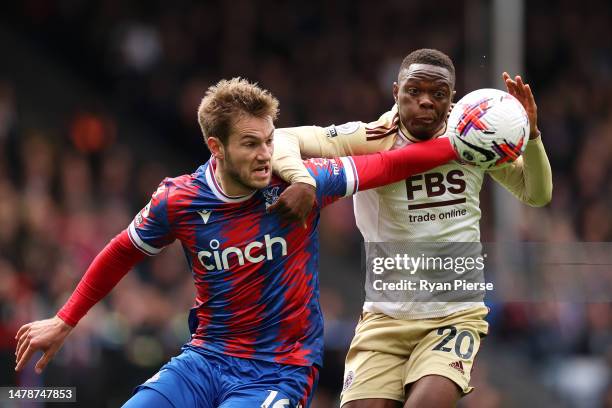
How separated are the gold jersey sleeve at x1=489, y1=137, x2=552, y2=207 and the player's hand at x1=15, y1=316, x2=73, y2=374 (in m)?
2.49

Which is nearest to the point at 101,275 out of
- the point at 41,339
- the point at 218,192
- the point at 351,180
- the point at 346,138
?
the point at 41,339

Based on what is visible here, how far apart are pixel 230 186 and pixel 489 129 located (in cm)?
135

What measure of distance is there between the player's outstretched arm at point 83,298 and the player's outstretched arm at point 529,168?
6.81 ft

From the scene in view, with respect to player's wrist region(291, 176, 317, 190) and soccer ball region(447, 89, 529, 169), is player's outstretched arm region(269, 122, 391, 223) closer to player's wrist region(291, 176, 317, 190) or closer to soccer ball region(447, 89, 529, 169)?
player's wrist region(291, 176, 317, 190)

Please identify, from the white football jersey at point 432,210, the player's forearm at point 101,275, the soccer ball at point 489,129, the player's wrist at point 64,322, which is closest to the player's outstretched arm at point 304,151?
the white football jersey at point 432,210

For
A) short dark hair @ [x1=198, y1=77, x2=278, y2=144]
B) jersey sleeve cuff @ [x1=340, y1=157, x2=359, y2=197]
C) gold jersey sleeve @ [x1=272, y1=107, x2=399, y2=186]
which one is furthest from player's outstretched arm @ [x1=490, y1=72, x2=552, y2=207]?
short dark hair @ [x1=198, y1=77, x2=278, y2=144]

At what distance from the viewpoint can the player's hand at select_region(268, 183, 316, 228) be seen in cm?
594

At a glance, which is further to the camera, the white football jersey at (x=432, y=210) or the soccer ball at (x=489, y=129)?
the white football jersey at (x=432, y=210)

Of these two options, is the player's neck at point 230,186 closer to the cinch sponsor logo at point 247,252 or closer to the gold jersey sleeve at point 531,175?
the cinch sponsor logo at point 247,252

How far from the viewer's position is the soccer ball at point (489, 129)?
5.94 m

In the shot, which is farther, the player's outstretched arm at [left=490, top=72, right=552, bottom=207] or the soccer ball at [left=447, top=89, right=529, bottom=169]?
the player's outstretched arm at [left=490, top=72, right=552, bottom=207]

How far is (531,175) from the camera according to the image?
6.43m

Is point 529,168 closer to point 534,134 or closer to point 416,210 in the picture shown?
point 534,134

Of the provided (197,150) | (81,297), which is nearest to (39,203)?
(197,150)
